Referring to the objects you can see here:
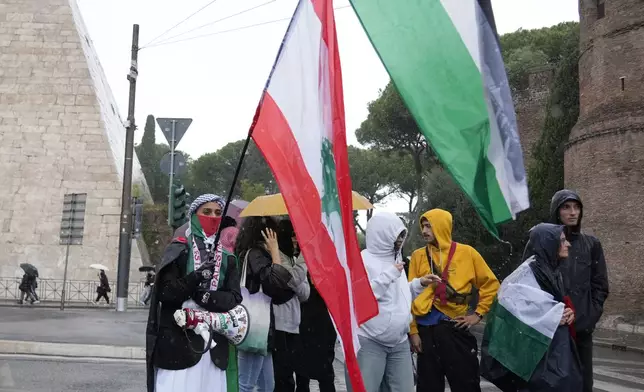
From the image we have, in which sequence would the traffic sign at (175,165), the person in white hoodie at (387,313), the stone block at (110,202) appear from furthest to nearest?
the stone block at (110,202) < the traffic sign at (175,165) < the person in white hoodie at (387,313)

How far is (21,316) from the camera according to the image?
52.7ft

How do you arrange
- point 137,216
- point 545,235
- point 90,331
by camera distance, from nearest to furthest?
point 545,235
point 90,331
point 137,216

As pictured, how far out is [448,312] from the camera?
17.5 ft

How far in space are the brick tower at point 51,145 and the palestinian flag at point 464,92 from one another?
88.8ft

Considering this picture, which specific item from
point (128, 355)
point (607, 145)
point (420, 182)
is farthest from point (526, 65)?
point (128, 355)

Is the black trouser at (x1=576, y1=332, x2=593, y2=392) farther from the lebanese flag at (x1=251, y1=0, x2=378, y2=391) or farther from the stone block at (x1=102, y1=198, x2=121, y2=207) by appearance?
the stone block at (x1=102, y1=198, x2=121, y2=207)

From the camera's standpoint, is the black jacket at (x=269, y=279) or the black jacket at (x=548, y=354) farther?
the black jacket at (x=269, y=279)

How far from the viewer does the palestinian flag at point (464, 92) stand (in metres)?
3.33

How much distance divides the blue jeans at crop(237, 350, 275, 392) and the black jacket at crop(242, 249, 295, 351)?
21 centimetres

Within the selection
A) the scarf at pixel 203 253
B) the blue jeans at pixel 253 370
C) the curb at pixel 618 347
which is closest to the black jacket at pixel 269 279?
the blue jeans at pixel 253 370

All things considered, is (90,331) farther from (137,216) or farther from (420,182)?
(420,182)

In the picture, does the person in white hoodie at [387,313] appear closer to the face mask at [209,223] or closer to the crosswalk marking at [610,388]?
the face mask at [209,223]

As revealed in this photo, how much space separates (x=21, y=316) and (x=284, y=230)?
11.7 m

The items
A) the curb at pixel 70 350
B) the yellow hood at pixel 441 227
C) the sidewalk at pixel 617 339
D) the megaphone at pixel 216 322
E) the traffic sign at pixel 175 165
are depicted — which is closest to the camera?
the megaphone at pixel 216 322
